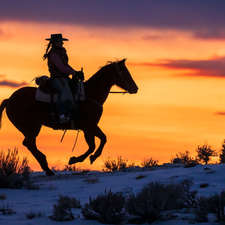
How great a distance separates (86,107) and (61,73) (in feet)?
4.10

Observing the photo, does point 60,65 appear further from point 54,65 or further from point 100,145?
point 100,145

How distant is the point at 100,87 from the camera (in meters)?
12.4

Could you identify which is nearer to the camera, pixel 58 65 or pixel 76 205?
pixel 76 205

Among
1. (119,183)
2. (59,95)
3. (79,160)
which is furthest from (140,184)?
(59,95)

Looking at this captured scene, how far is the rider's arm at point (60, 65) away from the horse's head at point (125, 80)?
4.23ft

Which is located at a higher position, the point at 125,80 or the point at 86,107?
the point at 125,80

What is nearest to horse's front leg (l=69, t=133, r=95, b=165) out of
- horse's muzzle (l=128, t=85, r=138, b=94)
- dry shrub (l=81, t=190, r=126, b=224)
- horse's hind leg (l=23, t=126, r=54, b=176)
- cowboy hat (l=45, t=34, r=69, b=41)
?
horse's hind leg (l=23, t=126, r=54, b=176)

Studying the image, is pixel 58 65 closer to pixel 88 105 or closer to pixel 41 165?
pixel 88 105

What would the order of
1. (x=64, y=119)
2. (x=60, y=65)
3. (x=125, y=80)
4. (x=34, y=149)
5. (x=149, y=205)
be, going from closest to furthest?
(x=149, y=205) < (x=64, y=119) < (x=60, y=65) < (x=125, y=80) < (x=34, y=149)

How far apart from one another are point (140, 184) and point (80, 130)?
2840 mm

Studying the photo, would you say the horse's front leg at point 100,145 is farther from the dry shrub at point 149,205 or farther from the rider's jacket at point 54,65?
the dry shrub at point 149,205

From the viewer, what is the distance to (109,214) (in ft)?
22.0

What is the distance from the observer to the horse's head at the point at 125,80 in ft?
40.6

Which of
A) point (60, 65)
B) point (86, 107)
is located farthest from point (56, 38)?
point (86, 107)
